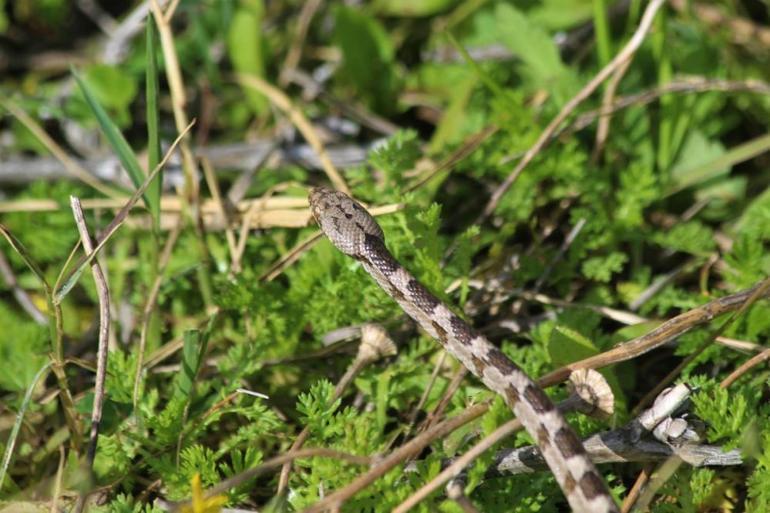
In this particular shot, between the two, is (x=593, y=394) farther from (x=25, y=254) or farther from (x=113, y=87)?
(x=113, y=87)

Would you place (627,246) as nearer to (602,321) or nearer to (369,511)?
(602,321)

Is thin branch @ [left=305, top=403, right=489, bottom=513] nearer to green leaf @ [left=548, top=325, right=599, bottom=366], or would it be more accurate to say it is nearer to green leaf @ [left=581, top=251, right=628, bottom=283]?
green leaf @ [left=548, top=325, right=599, bottom=366]

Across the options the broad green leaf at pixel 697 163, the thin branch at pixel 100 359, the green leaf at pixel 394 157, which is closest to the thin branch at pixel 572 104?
the green leaf at pixel 394 157

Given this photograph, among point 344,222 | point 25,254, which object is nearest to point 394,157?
point 344,222

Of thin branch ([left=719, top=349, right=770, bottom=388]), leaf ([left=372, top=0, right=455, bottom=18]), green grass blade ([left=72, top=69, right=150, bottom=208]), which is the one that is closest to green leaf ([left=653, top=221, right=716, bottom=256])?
thin branch ([left=719, top=349, right=770, bottom=388])

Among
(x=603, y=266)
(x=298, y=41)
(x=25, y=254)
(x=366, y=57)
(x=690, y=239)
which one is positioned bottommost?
(x=690, y=239)

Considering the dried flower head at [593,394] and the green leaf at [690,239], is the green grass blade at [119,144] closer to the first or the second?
the dried flower head at [593,394]

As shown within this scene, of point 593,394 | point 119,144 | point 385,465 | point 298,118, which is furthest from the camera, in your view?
point 298,118
